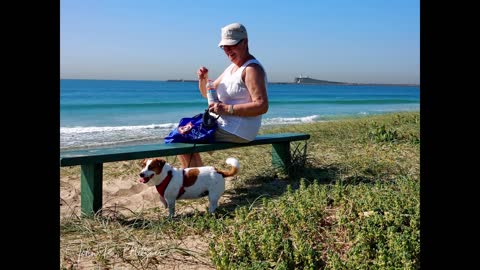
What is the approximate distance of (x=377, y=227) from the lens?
2799 mm

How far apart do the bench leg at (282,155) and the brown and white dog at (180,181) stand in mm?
A: 1344

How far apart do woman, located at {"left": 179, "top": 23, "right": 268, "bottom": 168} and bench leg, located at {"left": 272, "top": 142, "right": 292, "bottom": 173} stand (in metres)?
0.74

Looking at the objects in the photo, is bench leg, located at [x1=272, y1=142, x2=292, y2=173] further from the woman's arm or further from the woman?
the woman's arm

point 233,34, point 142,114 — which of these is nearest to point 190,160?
point 233,34

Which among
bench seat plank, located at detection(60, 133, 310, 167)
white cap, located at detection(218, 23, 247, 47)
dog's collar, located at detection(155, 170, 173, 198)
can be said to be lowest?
dog's collar, located at detection(155, 170, 173, 198)

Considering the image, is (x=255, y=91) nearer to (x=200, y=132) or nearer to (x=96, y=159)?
(x=200, y=132)

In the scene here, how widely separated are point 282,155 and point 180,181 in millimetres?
1772

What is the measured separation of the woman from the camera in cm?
448

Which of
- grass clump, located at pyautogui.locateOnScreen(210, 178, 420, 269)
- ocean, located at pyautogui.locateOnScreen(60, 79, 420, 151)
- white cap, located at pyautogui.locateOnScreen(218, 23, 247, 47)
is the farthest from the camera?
ocean, located at pyautogui.locateOnScreen(60, 79, 420, 151)

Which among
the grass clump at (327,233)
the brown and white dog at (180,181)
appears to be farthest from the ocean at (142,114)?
the brown and white dog at (180,181)

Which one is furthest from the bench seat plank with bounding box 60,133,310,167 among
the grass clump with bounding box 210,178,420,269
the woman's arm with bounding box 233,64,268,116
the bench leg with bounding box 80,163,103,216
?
the grass clump with bounding box 210,178,420,269
